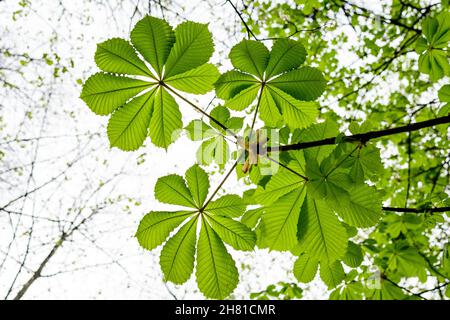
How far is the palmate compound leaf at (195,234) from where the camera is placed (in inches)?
46.3

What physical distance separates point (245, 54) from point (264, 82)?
0.45ft

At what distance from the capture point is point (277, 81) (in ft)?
3.92

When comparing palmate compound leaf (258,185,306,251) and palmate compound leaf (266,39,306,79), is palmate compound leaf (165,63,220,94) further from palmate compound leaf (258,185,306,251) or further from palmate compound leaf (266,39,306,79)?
palmate compound leaf (258,185,306,251)

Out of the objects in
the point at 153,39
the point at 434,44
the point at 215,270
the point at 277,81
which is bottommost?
the point at 215,270

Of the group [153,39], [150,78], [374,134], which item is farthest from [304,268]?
[153,39]

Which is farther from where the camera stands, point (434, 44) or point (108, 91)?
point (434, 44)

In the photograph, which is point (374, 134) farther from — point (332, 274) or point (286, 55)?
point (332, 274)

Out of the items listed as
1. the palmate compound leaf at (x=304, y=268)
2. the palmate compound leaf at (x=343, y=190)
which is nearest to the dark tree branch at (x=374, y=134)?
the palmate compound leaf at (x=343, y=190)

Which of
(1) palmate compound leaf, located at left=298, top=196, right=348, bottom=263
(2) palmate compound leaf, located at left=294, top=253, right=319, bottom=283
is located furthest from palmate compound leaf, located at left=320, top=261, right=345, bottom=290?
(1) palmate compound leaf, located at left=298, top=196, right=348, bottom=263

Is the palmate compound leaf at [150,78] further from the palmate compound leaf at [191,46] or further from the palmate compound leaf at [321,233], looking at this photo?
the palmate compound leaf at [321,233]

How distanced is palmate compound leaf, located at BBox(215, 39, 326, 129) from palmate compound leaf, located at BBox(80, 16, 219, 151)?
0.31 ft

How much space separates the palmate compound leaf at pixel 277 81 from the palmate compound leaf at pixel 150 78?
0.10 metres

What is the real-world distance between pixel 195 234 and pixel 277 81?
68cm
